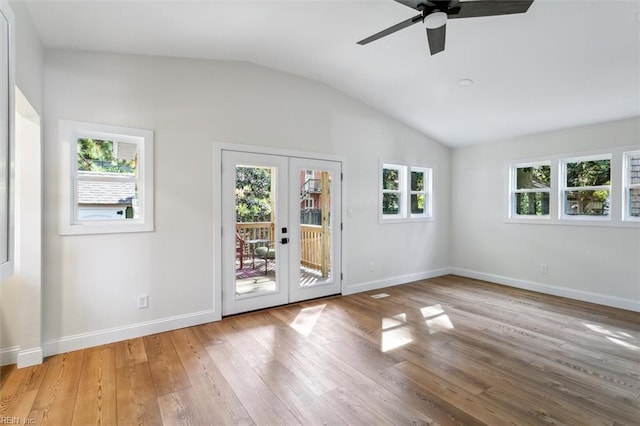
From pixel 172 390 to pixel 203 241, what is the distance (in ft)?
5.63

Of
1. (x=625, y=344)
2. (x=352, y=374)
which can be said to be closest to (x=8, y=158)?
(x=352, y=374)

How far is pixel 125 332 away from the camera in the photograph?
3.29 metres

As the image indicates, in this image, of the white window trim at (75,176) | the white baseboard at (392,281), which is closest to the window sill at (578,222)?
the white baseboard at (392,281)

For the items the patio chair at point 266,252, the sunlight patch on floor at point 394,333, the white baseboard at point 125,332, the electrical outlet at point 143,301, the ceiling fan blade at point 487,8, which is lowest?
the sunlight patch on floor at point 394,333

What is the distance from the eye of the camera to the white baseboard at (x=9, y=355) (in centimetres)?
273

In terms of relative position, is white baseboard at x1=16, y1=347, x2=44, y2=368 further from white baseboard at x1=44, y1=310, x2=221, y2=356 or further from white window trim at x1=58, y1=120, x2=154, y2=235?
white window trim at x1=58, y1=120, x2=154, y2=235

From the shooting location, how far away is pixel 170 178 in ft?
11.6

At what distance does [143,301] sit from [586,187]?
6.25 meters

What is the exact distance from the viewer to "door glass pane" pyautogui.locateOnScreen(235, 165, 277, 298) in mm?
4059

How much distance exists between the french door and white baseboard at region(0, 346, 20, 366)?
1874mm

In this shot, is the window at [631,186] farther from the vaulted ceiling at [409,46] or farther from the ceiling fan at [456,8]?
the ceiling fan at [456,8]

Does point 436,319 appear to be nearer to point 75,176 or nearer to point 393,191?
point 393,191

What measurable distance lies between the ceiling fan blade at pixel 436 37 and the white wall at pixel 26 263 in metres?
3.32

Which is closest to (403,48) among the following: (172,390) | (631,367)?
(631,367)
